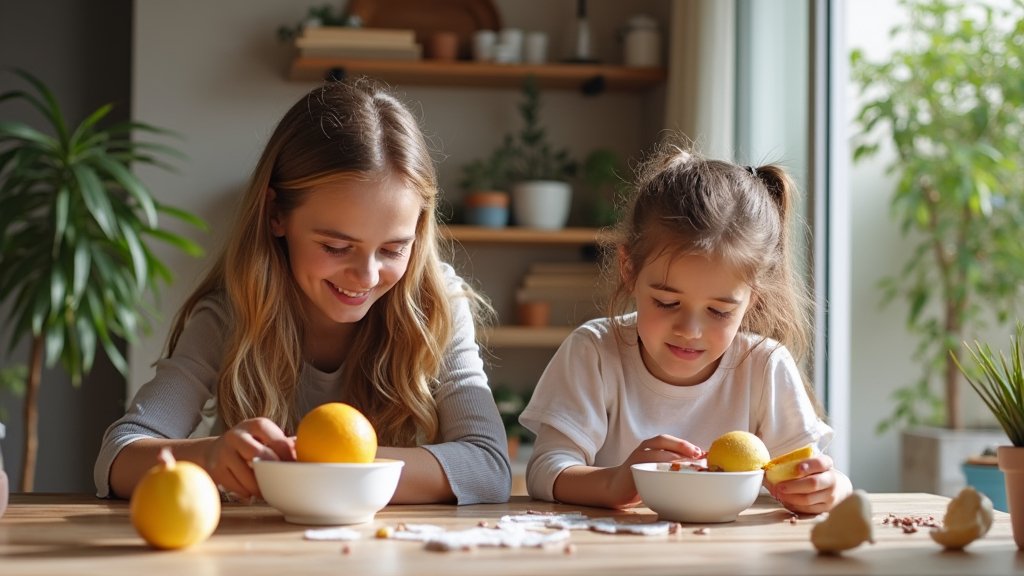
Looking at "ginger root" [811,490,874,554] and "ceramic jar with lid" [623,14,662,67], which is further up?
"ceramic jar with lid" [623,14,662,67]

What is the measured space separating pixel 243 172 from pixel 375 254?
8.31ft

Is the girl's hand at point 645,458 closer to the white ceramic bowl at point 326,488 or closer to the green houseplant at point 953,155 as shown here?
the white ceramic bowl at point 326,488

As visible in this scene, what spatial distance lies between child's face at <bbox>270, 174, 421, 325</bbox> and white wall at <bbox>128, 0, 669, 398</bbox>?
2356 millimetres

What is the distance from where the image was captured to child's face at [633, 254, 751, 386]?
60.6 inches

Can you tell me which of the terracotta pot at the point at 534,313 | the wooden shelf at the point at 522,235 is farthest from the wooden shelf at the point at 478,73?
the terracotta pot at the point at 534,313

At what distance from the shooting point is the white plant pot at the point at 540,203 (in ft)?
12.7

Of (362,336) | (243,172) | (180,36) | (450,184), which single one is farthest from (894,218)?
(362,336)

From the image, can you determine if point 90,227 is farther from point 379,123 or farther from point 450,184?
point 379,123

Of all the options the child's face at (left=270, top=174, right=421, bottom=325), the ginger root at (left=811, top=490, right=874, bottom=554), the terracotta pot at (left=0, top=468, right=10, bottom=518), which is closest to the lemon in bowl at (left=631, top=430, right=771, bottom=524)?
the ginger root at (left=811, top=490, right=874, bottom=554)

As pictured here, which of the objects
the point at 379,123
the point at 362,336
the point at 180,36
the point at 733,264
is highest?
the point at 180,36

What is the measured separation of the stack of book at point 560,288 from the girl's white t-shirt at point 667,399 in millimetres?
2275

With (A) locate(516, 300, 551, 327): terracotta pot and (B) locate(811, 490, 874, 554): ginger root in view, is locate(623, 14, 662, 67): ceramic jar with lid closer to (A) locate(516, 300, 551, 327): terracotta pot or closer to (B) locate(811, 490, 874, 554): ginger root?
(A) locate(516, 300, 551, 327): terracotta pot

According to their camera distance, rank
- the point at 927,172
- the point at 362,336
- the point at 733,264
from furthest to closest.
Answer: the point at 927,172
the point at 362,336
the point at 733,264

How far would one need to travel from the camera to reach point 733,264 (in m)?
1.57
